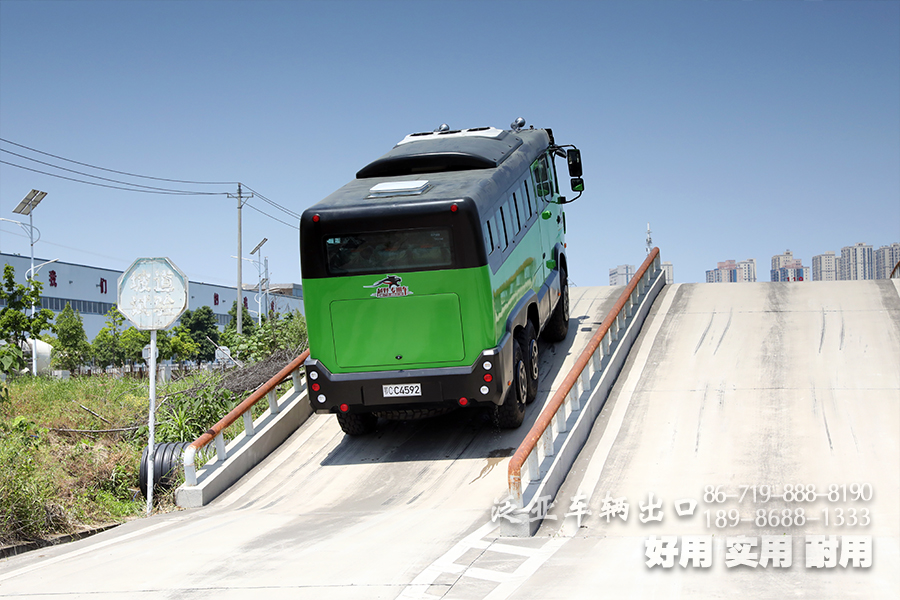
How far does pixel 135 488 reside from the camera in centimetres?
1184

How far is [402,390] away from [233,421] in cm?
264

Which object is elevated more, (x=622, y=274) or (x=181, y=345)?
(x=622, y=274)

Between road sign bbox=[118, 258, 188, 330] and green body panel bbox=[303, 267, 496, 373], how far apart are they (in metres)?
1.78

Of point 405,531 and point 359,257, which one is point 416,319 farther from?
point 405,531

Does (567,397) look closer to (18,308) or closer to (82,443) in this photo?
(82,443)

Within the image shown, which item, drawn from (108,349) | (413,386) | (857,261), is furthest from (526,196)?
(857,261)

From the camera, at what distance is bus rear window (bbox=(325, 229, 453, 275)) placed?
1038 cm

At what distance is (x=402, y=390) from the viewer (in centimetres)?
1061

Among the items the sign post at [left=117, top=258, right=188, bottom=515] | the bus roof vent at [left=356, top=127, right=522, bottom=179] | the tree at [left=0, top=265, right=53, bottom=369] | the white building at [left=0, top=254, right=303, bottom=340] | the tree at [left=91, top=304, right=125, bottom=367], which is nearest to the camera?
the sign post at [left=117, top=258, right=188, bottom=515]

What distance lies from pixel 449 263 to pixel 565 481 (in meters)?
3.03

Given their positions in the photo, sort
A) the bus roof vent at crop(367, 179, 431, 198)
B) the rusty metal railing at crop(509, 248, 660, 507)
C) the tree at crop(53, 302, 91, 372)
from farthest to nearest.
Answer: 1. the tree at crop(53, 302, 91, 372)
2. the bus roof vent at crop(367, 179, 431, 198)
3. the rusty metal railing at crop(509, 248, 660, 507)

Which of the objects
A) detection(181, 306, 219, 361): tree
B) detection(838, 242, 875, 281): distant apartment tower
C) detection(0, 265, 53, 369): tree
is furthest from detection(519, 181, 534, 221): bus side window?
detection(838, 242, 875, 281): distant apartment tower

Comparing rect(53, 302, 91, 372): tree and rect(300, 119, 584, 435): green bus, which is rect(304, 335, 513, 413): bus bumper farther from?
rect(53, 302, 91, 372): tree

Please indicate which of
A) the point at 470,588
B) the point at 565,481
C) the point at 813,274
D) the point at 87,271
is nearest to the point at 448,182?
the point at 565,481
